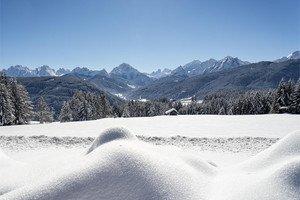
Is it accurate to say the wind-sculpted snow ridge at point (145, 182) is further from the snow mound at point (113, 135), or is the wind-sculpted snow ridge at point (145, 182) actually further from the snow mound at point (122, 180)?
the snow mound at point (113, 135)

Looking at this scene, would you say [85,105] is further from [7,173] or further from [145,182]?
[145,182]

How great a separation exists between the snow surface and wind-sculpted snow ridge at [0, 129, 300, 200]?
17.7 m

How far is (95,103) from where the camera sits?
93.2 meters

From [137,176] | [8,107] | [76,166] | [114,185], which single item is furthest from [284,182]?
[8,107]

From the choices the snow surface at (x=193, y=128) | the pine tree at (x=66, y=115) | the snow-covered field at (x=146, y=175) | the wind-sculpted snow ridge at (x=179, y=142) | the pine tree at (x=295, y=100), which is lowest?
the pine tree at (x=66, y=115)

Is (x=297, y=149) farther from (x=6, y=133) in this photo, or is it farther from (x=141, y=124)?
(x=6, y=133)

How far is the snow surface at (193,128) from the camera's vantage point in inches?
1115

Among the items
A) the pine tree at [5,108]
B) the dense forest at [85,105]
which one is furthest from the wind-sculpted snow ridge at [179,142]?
the pine tree at [5,108]

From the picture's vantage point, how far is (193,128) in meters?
31.2

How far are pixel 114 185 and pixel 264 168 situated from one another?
5.07 m

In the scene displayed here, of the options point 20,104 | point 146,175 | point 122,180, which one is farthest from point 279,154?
point 20,104

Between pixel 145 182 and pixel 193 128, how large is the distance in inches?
894

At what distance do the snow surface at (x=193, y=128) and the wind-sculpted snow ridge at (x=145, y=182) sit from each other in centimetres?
1766

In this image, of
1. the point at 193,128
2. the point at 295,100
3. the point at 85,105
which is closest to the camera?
the point at 193,128
